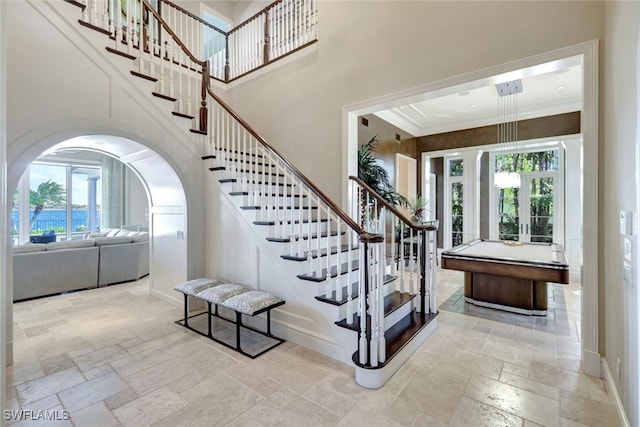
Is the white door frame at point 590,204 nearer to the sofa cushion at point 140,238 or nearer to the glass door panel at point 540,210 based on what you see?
the glass door panel at point 540,210

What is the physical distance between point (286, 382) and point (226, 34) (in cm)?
592

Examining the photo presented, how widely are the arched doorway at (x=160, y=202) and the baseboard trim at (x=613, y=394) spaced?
4301mm

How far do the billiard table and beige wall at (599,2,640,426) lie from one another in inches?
33.8

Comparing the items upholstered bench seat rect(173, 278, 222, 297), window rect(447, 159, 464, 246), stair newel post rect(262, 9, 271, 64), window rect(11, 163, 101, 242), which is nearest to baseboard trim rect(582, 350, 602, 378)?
upholstered bench seat rect(173, 278, 222, 297)

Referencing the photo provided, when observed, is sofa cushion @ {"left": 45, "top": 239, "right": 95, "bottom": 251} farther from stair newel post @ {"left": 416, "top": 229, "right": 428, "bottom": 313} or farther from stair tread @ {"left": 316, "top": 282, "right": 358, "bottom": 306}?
stair newel post @ {"left": 416, "top": 229, "right": 428, "bottom": 313}

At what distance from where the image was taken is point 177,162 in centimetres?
390

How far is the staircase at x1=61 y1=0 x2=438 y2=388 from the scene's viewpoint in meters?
2.35

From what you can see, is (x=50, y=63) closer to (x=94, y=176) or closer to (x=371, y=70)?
(x=371, y=70)

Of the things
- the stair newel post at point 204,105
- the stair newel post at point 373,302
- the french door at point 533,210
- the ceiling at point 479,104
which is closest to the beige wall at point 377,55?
the ceiling at point 479,104

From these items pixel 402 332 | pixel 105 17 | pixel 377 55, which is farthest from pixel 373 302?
pixel 105 17

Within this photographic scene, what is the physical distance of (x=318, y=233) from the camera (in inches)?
113

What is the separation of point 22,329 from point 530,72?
597 centimetres

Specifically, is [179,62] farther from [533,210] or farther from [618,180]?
[533,210]

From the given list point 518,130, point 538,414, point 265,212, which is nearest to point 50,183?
point 265,212
